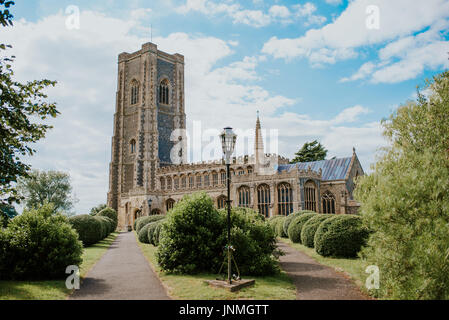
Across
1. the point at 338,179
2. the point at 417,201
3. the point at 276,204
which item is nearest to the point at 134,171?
the point at 276,204

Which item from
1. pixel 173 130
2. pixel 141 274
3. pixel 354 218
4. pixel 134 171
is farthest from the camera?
pixel 173 130

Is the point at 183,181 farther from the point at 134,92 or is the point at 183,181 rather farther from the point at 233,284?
the point at 233,284

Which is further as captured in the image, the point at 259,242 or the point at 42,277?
the point at 259,242

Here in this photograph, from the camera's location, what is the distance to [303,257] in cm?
1383

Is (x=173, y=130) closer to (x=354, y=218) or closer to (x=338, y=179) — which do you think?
(x=338, y=179)

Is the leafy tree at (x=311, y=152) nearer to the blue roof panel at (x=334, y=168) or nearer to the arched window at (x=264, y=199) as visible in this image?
the blue roof panel at (x=334, y=168)

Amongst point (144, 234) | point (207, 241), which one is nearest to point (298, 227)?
point (207, 241)

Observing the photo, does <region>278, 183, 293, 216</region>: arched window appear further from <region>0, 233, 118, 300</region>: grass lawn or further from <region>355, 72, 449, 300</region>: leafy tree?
<region>0, 233, 118, 300</region>: grass lawn

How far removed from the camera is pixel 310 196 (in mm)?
30453

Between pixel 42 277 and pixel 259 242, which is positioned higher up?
pixel 259 242

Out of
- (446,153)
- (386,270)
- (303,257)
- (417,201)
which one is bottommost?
(303,257)

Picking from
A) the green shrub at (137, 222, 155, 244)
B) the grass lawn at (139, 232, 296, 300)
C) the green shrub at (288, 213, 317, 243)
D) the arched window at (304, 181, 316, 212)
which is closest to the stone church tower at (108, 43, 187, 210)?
the arched window at (304, 181, 316, 212)

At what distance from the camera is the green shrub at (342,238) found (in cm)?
1273
